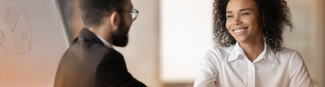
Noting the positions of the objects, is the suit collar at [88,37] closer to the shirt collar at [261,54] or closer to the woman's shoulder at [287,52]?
the shirt collar at [261,54]

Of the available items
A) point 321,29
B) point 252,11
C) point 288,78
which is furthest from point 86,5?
point 321,29

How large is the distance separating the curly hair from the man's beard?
2.23 ft

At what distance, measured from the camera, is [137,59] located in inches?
42.9

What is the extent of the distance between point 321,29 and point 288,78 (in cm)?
60

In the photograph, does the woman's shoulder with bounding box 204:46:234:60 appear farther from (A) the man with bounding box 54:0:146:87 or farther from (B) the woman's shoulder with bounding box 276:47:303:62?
(A) the man with bounding box 54:0:146:87

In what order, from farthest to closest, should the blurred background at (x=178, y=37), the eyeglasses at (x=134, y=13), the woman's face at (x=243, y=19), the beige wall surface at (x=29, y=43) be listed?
the woman's face at (x=243, y=19)
the blurred background at (x=178, y=37)
the eyeglasses at (x=134, y=13)
the beige wall surface at (x=29, y=43)

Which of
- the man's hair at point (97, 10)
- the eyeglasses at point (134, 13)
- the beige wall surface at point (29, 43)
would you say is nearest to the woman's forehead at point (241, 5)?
the eyeglasses at point (134, 13)

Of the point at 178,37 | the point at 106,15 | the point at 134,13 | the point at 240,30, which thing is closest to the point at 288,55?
the point at 240,30

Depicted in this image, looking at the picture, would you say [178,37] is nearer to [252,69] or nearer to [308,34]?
[252,69]

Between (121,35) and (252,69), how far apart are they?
0.78m

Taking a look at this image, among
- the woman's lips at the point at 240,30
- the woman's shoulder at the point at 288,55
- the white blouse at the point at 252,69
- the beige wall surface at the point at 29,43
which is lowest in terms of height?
the white blouse at the point at 252,69

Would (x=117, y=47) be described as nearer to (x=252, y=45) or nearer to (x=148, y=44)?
(x=148, y=44)

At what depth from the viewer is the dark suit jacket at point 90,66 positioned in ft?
2.74

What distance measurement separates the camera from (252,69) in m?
1.37
